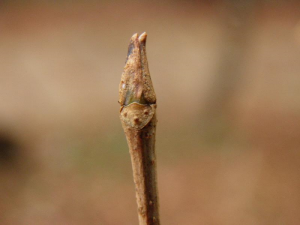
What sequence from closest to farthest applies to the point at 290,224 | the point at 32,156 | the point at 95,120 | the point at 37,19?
the point at 290,224, the point at 32,156, the point at 95,120, the point at 37,19

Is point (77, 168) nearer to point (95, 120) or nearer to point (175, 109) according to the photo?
point (95, 120)

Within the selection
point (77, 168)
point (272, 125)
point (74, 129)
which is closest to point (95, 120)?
point (74, 129)

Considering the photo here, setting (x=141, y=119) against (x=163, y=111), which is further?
(x=163, y=111)

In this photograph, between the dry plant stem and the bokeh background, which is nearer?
the dry plant stem

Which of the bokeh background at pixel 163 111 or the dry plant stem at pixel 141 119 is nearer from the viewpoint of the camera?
the dry plant stem at pixel 141 119
